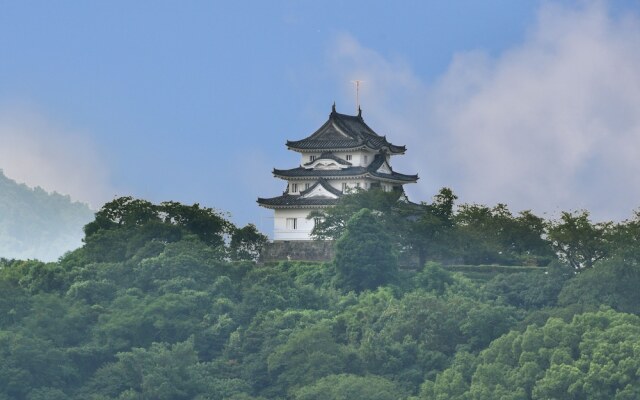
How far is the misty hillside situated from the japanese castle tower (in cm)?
8153

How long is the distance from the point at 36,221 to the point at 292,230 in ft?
321

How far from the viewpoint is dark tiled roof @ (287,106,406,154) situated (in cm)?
5188

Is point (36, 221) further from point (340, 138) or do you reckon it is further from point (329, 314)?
point (329, 314)

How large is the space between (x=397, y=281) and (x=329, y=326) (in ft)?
15.6

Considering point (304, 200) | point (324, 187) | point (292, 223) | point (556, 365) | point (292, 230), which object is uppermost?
point (324, 187)

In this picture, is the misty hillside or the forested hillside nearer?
the forested hillside

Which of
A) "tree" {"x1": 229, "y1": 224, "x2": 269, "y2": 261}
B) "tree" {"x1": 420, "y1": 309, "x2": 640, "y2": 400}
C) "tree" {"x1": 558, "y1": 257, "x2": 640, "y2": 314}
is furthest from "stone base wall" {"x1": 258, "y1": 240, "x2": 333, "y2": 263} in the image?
"tree" {"x1": 420, "y1": 309, "x2": 640, "y2": 400}

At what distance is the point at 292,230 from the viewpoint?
5094cm

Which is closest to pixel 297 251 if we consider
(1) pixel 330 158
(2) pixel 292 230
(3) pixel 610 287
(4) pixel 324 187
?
(2) pixel 292 230

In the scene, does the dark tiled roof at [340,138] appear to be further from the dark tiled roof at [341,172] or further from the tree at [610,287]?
the tree at [610,287]

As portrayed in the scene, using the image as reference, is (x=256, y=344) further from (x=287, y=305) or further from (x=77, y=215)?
(x=77, y=215)

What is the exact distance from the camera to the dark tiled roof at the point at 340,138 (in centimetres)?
5188

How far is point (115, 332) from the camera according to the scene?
138 ft

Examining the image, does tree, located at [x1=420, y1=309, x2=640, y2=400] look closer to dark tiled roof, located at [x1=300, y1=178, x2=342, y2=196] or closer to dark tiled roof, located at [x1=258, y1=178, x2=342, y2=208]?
dark tiled roof, located at [x1=258, y1=178, x2=342, y2=208]
